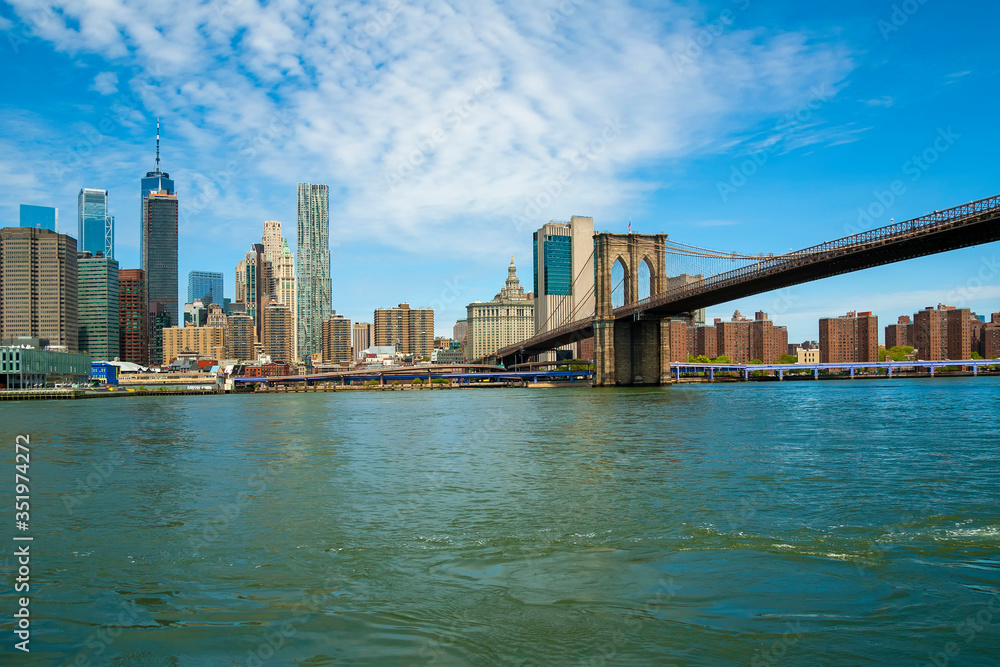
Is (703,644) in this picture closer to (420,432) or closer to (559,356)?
(420,432)

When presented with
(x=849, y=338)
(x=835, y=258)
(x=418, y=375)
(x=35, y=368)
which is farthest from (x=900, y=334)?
(x=35, y=368)

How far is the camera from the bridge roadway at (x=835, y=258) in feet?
109

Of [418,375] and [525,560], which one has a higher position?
[525,560]

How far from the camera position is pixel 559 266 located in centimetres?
18250

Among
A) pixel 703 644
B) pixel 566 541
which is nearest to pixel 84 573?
pixel 566 541

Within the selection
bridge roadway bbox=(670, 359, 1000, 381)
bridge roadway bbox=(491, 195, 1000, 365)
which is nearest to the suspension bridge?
bridge roadway bbox=(491, 195, 1000, 365)

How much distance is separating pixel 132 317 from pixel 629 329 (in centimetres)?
16795

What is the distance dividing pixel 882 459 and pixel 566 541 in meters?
10.5

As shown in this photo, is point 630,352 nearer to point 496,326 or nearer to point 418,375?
point 418,375

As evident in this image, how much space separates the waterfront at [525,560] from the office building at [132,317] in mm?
199199

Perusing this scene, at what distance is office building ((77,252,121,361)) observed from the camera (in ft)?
590

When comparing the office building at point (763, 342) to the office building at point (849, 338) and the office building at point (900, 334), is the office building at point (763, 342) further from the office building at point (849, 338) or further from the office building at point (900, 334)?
the office building at point (900, 334)

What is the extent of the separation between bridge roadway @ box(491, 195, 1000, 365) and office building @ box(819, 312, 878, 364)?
9423 cm

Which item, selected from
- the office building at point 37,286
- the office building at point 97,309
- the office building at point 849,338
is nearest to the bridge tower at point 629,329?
the office building at point 849,338
